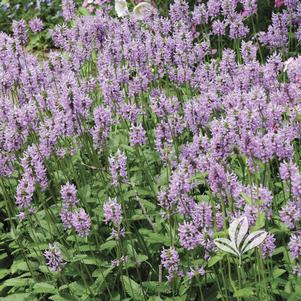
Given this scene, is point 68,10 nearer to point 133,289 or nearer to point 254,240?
point 133,289

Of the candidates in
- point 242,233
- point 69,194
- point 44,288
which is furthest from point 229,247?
point 44,288

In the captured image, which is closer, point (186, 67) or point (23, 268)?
point (23, 268)

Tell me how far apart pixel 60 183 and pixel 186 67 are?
4.06 feet

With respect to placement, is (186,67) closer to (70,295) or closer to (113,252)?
(113,252)

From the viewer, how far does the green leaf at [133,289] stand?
12.5ft

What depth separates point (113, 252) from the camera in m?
4.41

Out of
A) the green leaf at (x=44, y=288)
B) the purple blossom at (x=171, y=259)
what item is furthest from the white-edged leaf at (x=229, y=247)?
the green leaf at (x=44, y=288)

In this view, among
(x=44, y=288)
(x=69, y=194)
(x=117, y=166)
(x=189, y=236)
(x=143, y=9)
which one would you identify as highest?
(x=143, y=9)

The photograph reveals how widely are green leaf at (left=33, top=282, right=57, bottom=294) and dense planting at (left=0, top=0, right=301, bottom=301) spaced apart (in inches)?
0.7

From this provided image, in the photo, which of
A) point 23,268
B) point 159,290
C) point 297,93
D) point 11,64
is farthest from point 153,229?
point 11,64

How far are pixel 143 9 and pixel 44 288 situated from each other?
304 centimetres

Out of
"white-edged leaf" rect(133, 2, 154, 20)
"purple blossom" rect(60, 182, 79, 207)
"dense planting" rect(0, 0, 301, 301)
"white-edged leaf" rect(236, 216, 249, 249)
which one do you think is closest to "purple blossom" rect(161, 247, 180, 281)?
"dense planting" rect(0, 0, 301, 301)

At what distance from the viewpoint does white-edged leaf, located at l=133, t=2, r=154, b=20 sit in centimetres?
586

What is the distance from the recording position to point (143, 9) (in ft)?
20.4
